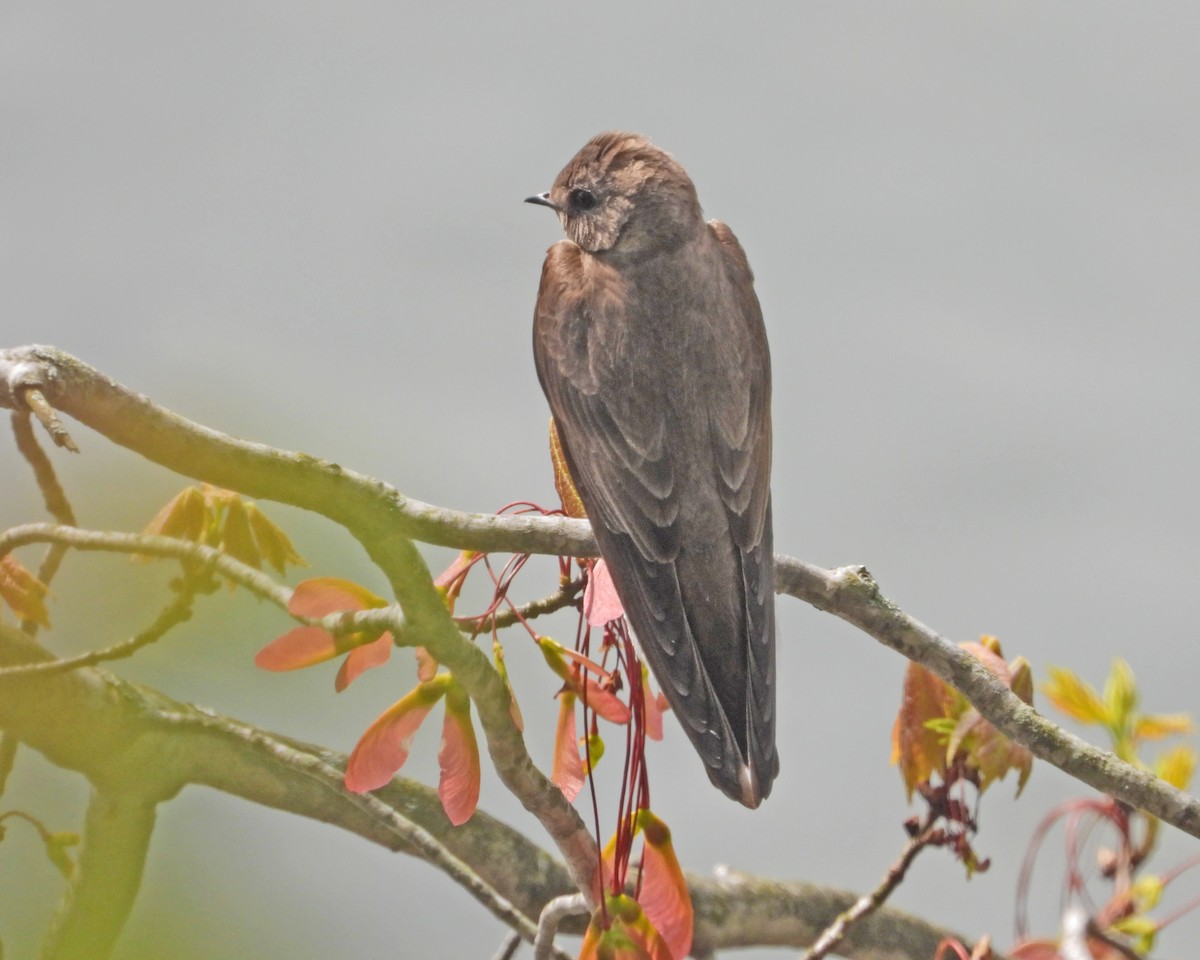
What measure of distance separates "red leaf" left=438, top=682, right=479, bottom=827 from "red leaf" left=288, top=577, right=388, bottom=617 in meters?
0.14

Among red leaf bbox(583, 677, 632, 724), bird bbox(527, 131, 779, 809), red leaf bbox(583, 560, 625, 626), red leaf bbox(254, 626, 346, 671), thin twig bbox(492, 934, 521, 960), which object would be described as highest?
bird bbox(527, 131, 779, 809)

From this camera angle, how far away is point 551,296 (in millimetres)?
1742

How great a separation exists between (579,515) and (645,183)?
19.4 inches

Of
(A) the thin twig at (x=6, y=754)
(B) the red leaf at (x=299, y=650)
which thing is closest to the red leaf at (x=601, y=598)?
(B) the red leaf at (x=299, y=650)

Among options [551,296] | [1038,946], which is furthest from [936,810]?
[551,296]

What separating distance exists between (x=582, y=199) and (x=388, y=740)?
987 millimetres

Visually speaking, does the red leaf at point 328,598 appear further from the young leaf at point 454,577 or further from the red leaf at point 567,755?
the red leaf at point 567,755

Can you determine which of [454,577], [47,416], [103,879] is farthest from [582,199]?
[103,879]

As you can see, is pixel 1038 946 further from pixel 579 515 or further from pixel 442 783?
pixel 442 783

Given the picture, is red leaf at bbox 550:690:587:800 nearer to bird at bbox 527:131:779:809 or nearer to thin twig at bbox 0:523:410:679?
bird at bbox 527:131:779:809

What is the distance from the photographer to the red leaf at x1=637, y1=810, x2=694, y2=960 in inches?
42.5

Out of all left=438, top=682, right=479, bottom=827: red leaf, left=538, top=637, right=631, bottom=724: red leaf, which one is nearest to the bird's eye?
left=538, top=637, right=631, bottom=724: red leaf

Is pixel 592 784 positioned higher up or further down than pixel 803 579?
further down

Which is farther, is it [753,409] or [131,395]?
[753,409]
